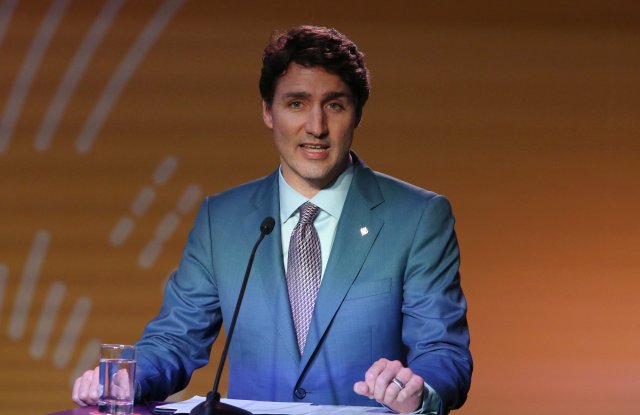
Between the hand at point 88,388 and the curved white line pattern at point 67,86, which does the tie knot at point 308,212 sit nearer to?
the hand at point 88,388

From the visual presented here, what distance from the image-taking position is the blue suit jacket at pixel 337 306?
8.70ft

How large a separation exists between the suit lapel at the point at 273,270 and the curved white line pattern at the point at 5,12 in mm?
2081

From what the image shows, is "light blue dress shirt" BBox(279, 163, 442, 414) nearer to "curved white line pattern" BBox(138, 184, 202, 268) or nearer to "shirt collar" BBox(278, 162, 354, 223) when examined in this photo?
"shirt collar" BBox(278, 162, 354, 223)

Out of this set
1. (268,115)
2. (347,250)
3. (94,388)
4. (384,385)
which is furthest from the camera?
(268,115)

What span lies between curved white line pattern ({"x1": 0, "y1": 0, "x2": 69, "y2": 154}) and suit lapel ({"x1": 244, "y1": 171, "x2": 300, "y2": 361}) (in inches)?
76.4

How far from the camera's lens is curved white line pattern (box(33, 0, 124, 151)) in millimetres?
4523

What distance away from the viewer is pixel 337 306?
8.77 ft

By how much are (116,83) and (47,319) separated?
3.39 feet

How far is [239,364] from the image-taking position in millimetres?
2807

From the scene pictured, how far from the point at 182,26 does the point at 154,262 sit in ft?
3.31

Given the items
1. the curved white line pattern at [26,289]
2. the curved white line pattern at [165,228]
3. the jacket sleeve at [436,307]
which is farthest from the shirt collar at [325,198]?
the curved white line pattern at [26,289]

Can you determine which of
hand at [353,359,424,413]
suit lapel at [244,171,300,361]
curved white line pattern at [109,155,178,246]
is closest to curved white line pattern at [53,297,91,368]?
curved white line pattern at [109,155,178,246]

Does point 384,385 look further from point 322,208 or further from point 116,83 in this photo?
point 116,83

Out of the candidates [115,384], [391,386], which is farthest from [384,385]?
[115,384]
